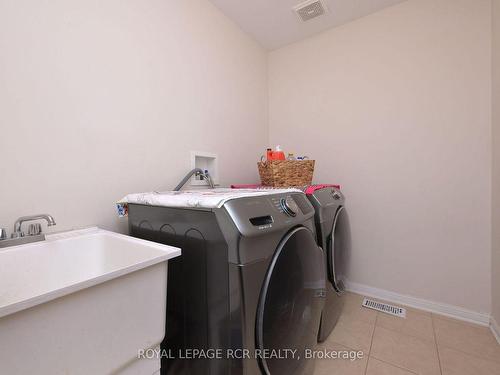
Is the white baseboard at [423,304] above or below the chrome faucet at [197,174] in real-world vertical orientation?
below

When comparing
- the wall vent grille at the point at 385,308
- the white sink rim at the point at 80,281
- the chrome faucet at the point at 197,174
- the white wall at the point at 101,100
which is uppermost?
the white wall at the point at 101,100

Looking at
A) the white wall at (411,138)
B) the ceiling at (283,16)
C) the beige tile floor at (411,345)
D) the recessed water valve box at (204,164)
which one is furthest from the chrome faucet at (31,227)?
the white wall at (411,138)

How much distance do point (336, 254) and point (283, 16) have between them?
1850 mm

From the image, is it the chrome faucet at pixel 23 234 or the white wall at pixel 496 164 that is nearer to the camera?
the chrome faucet at pixel 23 234

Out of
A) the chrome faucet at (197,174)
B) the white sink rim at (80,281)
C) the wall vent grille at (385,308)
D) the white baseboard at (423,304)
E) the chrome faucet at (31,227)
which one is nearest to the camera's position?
the white sink rim at (80,281)

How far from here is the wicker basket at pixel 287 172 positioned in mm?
1465

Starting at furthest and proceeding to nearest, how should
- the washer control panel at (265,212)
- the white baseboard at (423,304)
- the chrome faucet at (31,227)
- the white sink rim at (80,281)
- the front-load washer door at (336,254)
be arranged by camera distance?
1. the white baseboard at (423,304)
2. the front-load washer door at (336,254)
3. the chrome faucet at (31,227)
4. the washer control panel at (265,212)
5. the white sink rim at (80,281)

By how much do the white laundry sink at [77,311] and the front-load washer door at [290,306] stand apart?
1.02 ft

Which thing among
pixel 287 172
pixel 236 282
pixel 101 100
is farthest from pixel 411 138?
pixel 101 100

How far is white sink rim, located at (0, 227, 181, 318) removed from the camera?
0.38m

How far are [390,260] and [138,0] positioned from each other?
2398 mm

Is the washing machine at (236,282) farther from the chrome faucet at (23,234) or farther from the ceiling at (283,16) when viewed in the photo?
the ceiling at (283,16)

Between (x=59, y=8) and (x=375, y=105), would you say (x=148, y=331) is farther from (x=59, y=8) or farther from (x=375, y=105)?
(x=375, y=105)

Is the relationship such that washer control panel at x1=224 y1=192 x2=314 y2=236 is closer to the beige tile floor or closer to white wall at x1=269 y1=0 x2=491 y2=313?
the beige tile floor
